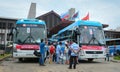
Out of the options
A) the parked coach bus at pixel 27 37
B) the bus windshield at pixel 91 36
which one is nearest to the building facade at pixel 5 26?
the parked coach bus at pixel 27 37

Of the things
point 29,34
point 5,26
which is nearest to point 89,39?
point 29,34

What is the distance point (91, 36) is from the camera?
24.8 m

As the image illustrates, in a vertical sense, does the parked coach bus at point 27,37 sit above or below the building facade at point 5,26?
below

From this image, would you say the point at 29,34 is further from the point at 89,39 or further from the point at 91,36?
the point at 91,36

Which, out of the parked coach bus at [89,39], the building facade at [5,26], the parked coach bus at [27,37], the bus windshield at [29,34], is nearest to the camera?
the parked coach bus at [27,37]

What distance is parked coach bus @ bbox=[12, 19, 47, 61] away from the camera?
2353cm

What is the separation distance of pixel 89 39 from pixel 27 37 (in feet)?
15.4

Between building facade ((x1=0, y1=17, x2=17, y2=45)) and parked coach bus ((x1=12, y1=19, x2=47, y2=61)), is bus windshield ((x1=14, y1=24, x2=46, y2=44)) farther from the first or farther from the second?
building facade ((x1=0, y1=17, x2=17, y2=45))

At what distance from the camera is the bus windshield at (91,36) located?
2462 cm

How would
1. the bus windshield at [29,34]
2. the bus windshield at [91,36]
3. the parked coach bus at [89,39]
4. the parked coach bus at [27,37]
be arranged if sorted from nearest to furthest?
the parked coach bus at [27,37], the bus windshield at [29,34], the parked coach bus at [89,39], the bus windshield at [91,36]

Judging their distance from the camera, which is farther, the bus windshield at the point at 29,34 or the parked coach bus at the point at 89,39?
the parked coach bus at the point at 89,39

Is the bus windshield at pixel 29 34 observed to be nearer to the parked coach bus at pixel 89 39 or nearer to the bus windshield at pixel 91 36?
the parked coach bus at pixel 89 39

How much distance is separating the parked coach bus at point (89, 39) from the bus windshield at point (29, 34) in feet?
8.75

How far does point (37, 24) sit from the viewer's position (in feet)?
81.0
